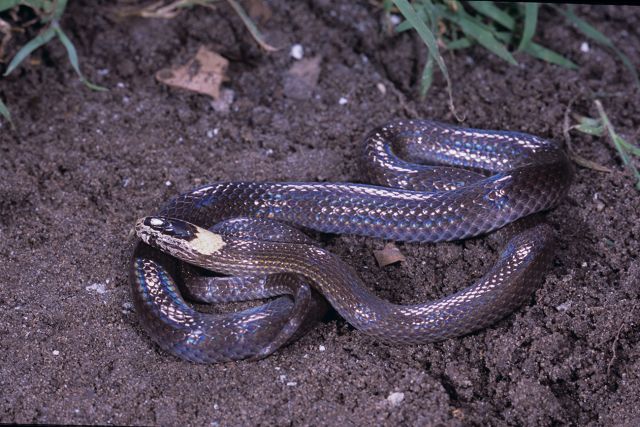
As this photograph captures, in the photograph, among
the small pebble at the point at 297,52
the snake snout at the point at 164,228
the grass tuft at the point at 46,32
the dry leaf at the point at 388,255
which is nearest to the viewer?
the snake snout at the point at 164,228

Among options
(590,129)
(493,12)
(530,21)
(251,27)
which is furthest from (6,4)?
(590,129)

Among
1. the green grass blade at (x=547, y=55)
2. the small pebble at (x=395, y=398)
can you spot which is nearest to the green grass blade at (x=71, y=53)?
the small pebble at (x=395, y=398)

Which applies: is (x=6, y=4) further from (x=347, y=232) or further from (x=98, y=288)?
(x=347, y=232)

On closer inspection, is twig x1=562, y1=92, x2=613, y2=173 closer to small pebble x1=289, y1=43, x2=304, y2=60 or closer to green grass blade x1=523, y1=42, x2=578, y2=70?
green grass blade x1=523, y1=42, x2=578, y2=70

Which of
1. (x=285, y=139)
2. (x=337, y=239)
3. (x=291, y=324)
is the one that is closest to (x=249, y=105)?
(x=285, y=139)

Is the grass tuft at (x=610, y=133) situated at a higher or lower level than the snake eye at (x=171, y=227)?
higher

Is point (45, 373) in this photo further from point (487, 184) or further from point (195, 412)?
point (487, 184)

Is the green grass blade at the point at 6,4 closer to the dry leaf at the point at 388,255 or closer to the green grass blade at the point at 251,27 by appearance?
the green grass blade at the point at 251,27

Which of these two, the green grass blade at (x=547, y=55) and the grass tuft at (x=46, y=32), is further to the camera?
the green grass blade at (x=547, y=55)
